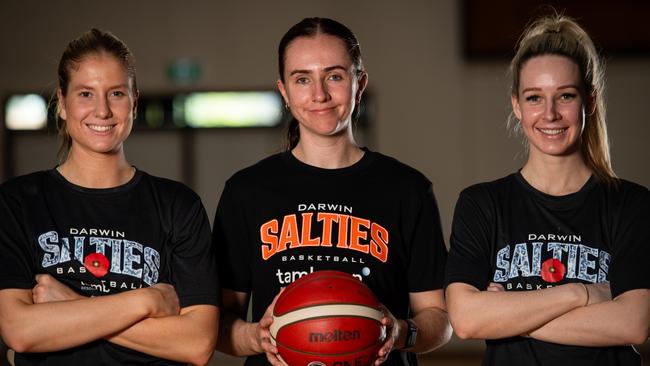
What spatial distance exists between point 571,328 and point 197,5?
6142 mm

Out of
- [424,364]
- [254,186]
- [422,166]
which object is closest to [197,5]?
[422,166]

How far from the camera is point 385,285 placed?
2.48 meters

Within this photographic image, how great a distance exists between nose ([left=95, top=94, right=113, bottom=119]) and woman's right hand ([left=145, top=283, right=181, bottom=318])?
0.49 meters

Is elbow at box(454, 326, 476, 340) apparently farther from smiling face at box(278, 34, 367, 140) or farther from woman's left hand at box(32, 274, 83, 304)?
woman's left hand at box(32, 274, 83, 304)

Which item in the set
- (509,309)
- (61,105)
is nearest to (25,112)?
(61,105)

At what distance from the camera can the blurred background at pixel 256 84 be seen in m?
7.64

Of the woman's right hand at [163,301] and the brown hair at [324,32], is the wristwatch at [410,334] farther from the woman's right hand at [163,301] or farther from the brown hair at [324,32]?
the brown hair at [324,32]

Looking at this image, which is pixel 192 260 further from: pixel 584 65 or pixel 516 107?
pixel 584 65

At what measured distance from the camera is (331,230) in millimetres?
2467

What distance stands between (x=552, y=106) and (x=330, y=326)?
0.89 meters

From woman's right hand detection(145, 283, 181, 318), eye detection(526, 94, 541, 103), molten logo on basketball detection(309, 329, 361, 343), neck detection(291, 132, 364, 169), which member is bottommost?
molten logo on basketball detection(309, 329, 361, 343)

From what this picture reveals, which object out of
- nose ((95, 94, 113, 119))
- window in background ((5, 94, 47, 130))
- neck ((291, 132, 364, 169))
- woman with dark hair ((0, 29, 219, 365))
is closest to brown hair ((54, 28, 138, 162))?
woman with dark hair ((0, 29, 219, 365))

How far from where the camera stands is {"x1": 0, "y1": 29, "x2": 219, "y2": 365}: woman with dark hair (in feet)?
7.35

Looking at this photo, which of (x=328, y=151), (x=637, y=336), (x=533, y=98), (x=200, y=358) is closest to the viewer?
(x=637, y=336)
